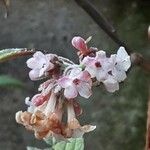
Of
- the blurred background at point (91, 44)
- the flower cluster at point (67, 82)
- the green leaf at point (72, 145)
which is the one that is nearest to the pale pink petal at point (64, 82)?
the flower cluster at point (67, 82)

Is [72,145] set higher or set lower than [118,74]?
lower

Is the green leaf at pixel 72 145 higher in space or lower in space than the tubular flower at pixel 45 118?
lower

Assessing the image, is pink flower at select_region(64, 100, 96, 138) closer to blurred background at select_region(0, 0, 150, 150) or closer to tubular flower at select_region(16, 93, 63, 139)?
tubular flower at select_region(16, 93, 63, 139)

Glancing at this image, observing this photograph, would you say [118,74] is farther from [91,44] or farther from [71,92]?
[91,44]

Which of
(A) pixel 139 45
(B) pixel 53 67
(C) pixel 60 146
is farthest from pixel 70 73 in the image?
(A) pixel 139 45

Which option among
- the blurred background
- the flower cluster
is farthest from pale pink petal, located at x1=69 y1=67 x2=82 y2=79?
the blurred background

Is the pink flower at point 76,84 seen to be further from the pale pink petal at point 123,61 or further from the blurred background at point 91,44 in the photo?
the blurred background at point 91,44

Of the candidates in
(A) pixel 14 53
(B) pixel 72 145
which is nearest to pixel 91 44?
(B) pixel 72 145
